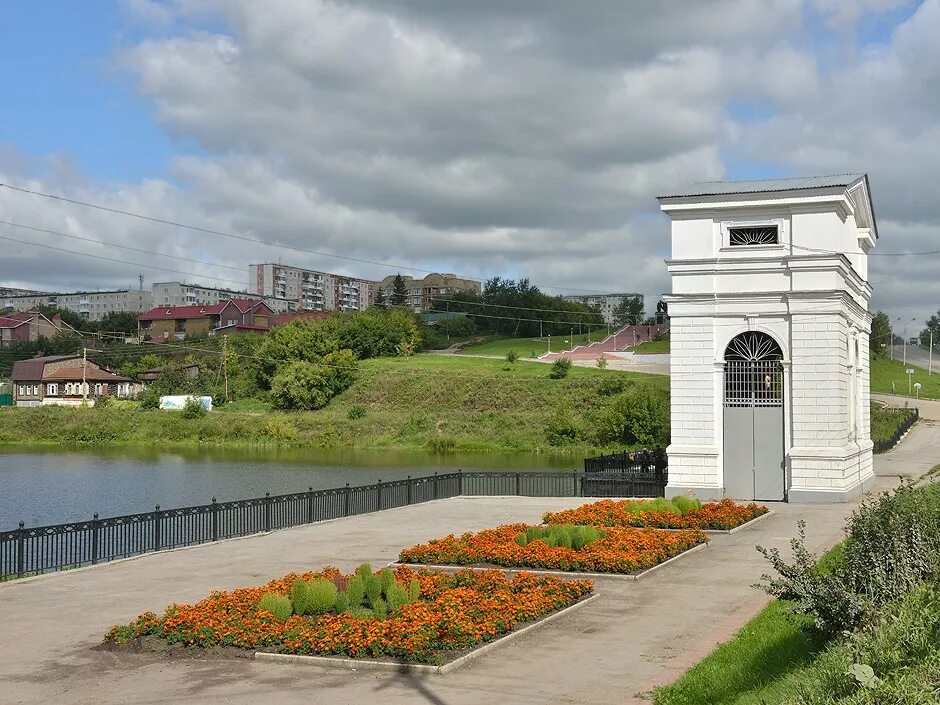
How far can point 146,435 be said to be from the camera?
7856 centimetres

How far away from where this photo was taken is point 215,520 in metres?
21.9

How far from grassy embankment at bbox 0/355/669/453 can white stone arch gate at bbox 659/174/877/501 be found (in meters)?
39.2

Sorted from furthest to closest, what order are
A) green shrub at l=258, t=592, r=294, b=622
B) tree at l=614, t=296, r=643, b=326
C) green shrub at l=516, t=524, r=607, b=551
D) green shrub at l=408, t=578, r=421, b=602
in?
tree at l=614, t=296, r=643, b=326
green shrub at l=516, t=524, r=607, b=551
green shrub at l=408, t=578, r=421, b=602
green shrub at l=258, t=592, r=294, b=622

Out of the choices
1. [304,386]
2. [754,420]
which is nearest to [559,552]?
[754,420]

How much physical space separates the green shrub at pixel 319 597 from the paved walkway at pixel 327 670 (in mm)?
1706

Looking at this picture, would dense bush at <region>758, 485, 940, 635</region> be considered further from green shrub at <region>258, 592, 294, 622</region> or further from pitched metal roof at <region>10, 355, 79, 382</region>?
pitched metal roof at <region>10, 355, 79, 382</region>

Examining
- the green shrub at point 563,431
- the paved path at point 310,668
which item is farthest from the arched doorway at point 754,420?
the green shrub at point 563,431

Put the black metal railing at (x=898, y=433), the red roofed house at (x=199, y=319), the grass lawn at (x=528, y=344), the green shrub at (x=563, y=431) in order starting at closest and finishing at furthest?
the black metal railing at (x=898, y=433)
the green shrub at (x=563, y=431)
the grass lawn at (x=528, y=344)
the red roofed house at (x=199, y=319)

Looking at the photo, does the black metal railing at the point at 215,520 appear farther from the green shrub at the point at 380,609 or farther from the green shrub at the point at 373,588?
the green shrub at the point at 380,609

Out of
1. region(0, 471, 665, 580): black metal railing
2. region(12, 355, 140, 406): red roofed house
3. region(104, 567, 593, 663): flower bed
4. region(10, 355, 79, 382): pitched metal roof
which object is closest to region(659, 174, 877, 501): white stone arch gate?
region(0, 471, 665, 580): black metal railing

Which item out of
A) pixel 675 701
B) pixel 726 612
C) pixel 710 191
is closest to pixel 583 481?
pixel 710 191

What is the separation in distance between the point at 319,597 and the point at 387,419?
66756 millimetres

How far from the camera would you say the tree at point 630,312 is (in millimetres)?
159000

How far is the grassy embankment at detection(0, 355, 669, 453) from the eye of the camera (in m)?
75.1
